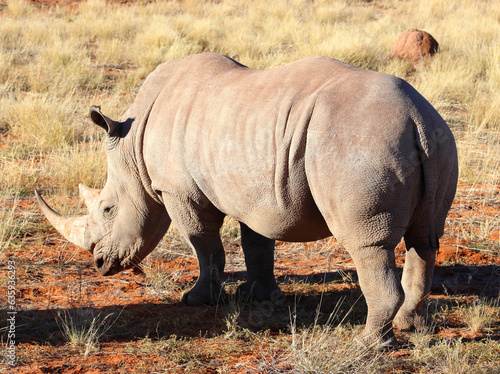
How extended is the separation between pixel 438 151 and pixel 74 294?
2978 millimetres

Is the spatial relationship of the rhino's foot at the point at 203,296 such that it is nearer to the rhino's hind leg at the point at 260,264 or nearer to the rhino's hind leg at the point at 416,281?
the rhino's hind leg at the point at 260,264

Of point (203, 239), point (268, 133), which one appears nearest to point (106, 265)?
point (203, 239)

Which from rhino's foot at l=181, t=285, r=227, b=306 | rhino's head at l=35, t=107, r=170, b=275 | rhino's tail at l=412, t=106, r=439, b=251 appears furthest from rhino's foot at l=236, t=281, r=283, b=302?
rhino's tail at l=412, t=106, r=439, b=251

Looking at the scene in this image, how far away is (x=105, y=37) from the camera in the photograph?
14.6 meters

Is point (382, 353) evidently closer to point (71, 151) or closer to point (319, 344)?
point (319, 344)

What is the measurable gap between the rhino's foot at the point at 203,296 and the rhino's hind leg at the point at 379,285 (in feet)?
4.67

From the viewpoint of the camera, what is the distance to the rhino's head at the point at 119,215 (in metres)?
4.46

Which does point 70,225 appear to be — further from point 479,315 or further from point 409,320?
point 479,315

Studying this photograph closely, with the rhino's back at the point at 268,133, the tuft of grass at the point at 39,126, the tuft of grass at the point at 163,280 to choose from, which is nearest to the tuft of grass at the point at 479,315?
the rhino's back at the point at 268,133

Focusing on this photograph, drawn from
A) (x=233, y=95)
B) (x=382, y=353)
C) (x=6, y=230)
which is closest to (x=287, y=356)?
(x=382, y=353)

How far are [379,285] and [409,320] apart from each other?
0.74m

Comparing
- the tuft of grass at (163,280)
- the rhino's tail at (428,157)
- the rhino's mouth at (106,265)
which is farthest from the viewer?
the tuft of grass at (163,280)

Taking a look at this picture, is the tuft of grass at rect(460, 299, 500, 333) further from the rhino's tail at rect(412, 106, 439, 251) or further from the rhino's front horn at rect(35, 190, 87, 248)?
the rhino's front horn at rect(35, 190, 87, 248)

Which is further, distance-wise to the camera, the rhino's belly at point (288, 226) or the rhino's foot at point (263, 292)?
the rhino's foot at point (263, 292)
